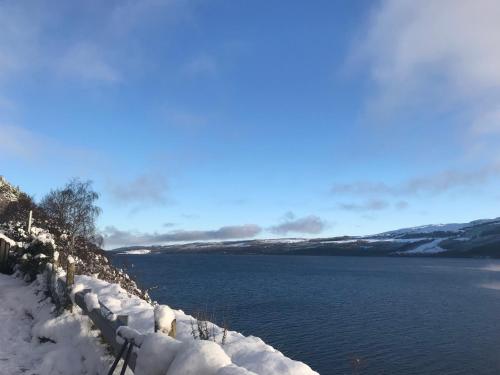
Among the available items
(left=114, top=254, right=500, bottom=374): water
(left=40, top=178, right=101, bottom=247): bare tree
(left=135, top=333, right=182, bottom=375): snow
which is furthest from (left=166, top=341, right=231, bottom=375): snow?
(left=40, top=178, right=101, bottom=247): bare tree

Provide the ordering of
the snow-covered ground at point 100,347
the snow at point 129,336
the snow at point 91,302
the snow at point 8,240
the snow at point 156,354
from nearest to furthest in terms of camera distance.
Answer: the snow-covered ground at point 100,347 < the snow at point 156,354 < the snow at point 129,336 < the snow at point 91,302 < the snow at point 8,240

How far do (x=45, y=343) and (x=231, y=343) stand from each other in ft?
14.4

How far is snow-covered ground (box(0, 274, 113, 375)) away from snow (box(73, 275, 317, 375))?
3.00ft

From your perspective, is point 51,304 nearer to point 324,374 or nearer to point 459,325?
point 324,374

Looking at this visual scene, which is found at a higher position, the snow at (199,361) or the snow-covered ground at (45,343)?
the snow at (199,361)

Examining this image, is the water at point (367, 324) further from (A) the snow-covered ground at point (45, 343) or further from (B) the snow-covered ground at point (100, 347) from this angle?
(A) the snow-covered ground at point (45, 343)

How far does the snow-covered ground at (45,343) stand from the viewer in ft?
28.7

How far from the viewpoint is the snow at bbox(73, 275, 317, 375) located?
7398 millimetres

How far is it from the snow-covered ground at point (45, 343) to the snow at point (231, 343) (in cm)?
92

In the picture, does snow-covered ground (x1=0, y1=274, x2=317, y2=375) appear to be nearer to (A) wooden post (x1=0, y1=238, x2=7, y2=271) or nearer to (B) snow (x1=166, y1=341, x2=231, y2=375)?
(B) snow (x1=166, y1=341, x2=231, y2=375)

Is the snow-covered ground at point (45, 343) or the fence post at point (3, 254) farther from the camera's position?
the fence post at point (3, 254)

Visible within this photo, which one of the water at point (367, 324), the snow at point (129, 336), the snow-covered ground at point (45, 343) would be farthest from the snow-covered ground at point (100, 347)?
the water at point (367, 324)

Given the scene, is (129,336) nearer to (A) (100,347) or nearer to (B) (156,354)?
(B) (156,354)

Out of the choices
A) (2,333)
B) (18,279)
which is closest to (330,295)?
(18,279)
